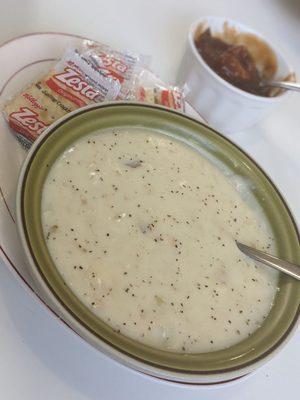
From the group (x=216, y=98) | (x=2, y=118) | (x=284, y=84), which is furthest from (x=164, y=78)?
(x=2, y=118)

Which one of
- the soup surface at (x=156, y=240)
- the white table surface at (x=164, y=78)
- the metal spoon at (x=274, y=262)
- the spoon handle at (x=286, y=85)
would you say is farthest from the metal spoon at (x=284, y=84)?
the metal spoon at (x=274, y=262)

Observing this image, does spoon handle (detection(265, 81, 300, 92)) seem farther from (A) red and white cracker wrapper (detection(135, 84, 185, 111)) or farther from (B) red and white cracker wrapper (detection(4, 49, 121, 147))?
(B) red and white cracker wrapper (detection(4, 49, 121, 147))

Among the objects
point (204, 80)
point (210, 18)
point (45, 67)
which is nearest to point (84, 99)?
point (45, 67)

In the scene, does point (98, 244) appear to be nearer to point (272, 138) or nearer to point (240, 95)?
point (240, 95)

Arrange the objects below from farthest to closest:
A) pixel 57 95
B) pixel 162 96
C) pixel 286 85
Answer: pixel 286 85 → pixel 162 96 → pixel 57 95

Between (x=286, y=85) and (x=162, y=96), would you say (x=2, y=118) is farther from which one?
(x=286, y=85)
